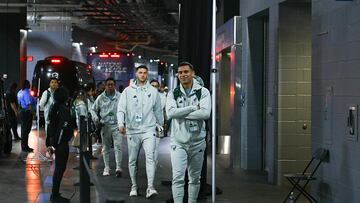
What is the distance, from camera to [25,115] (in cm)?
1753

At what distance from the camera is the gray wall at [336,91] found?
8008 mm

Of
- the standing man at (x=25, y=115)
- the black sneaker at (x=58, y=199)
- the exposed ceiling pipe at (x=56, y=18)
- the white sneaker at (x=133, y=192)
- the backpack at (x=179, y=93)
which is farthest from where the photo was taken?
the exposed ceiling pipe at (x=56, y=18)

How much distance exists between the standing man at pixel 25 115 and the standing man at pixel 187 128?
943 cm

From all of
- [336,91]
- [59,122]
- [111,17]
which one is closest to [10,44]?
[111,17]

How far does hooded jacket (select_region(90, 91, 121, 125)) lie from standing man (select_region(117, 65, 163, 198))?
2.15 metres

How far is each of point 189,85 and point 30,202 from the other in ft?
10.6

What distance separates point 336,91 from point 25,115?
35.6 ft

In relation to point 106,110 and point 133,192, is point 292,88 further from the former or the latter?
point 106,110

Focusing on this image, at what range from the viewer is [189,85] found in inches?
335

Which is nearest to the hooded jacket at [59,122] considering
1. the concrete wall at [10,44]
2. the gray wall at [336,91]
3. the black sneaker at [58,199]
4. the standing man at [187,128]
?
the black sneaker at [58,199]

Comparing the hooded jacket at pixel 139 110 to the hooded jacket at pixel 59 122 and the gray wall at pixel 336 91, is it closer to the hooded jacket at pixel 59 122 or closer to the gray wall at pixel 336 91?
the hooded jacket at pixel 59 122

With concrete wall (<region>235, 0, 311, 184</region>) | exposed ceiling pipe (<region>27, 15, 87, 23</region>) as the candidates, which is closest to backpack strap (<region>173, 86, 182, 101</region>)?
concrete wall (<region>235, 0, 311, 184</region>)

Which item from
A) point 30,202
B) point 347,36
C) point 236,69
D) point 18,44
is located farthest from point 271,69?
point 18,44

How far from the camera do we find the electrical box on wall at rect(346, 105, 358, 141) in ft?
25.8
